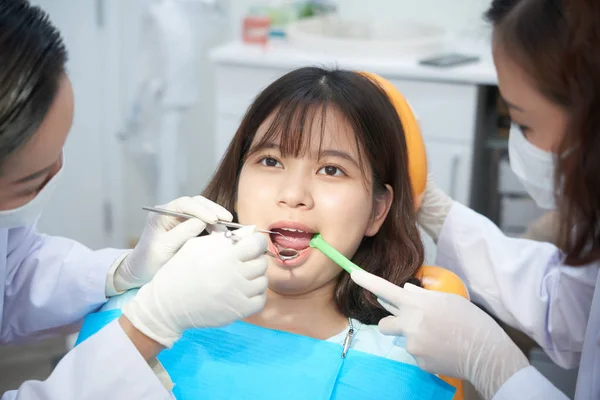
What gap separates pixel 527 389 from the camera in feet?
4.33

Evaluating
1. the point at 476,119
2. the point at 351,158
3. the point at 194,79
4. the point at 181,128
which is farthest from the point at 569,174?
the point at 181,128

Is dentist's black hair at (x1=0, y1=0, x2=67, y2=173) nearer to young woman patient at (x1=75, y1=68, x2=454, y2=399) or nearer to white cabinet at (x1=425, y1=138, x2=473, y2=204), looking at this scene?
young woman patient at (x1=75, y1=68, x2=454, y2=399)

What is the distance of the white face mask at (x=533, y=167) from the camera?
4.76 ft

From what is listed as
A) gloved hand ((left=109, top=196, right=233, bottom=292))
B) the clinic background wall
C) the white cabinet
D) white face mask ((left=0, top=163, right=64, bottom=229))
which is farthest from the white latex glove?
the clinic background wall

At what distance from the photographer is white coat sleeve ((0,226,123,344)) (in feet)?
5.36

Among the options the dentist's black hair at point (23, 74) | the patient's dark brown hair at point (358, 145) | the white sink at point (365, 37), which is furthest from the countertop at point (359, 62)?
the dentist's black hair at point (23, 74)

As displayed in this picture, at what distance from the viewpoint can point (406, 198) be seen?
1.71 meters

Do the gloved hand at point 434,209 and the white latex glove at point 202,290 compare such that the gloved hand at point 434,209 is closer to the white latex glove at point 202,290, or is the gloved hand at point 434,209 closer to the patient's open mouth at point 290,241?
the patient's open mouth at point 290,241

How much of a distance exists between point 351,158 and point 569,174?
52cm

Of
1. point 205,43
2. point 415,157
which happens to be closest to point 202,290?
point 415,157

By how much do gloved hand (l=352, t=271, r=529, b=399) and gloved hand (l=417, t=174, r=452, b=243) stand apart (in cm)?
58

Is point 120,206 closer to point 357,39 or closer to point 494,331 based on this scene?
point 357,39

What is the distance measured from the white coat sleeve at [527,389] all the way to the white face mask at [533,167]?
34 centimetres

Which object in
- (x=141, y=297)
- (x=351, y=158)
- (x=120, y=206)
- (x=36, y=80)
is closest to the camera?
(x=36, y=80)
